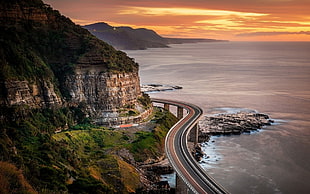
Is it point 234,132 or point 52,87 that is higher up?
point 52,87

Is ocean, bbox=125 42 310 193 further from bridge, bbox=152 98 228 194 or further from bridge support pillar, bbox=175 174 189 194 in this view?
bridge support pillar, bbox=175 174 189 194

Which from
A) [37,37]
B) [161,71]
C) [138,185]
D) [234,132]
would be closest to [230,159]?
[234,132]

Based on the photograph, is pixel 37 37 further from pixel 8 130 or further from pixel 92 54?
pixel 8 130

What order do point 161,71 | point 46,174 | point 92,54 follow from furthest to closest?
point 161,71 < point 92,54 < point 46,174

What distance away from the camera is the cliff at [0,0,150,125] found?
58.9 metres

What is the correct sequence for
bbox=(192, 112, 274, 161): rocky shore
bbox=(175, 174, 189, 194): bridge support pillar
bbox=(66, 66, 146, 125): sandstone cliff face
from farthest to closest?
bbox=(192, 112, 274, 161): rocky shore → bbox=(66, 66, 146, 125): sandstone cliff face → bbox=(175, 174, 189, 194): bridge support pillar

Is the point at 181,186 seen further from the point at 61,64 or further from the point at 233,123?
the point at 233,123

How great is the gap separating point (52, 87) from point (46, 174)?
26372mm

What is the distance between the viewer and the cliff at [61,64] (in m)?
58.9

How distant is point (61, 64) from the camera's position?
6550 centimetres

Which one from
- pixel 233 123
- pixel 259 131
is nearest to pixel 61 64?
pixel 233 123

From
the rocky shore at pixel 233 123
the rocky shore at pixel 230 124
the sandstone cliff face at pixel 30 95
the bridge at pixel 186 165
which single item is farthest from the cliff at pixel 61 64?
the rocky shore at pixel 233 123

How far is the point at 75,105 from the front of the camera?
63.6m

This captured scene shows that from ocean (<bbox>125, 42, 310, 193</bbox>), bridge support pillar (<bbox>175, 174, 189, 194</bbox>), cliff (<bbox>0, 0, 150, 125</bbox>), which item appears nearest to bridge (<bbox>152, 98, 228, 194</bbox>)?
bridge support pillar (<bbox>175, 174, 189, 194</bbox>)
